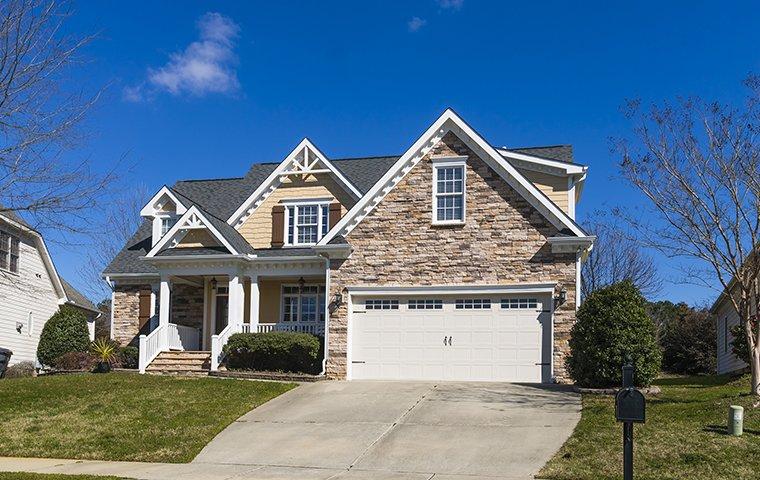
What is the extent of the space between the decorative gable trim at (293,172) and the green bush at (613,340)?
1015 centimetres

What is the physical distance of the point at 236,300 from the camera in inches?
998

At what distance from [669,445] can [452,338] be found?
Answer: 9560 mm

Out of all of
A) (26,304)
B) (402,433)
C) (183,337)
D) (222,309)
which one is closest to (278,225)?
(222,309)

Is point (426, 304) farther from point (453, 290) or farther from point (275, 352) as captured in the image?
point (275, 352)

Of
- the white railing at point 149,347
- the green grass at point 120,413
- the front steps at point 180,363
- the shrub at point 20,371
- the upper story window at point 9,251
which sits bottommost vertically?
the shrub at point 20,371

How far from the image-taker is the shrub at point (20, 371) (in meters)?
26.6

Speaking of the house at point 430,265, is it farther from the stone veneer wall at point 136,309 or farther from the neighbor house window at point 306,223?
the stone veneer wall at point 136,309

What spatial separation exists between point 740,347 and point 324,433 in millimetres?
13624

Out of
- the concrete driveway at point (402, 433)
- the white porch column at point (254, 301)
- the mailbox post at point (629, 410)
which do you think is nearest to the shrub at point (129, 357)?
the white porch column at point (254, 301)

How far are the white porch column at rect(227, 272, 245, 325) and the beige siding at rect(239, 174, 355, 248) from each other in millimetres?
1903

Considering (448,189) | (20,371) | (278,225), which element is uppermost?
(448,189)

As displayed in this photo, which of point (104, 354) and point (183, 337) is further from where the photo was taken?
point (183, 337)

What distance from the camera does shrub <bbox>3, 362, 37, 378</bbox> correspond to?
2659 cm

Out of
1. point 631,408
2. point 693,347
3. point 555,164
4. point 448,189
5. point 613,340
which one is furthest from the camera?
point 693,347
